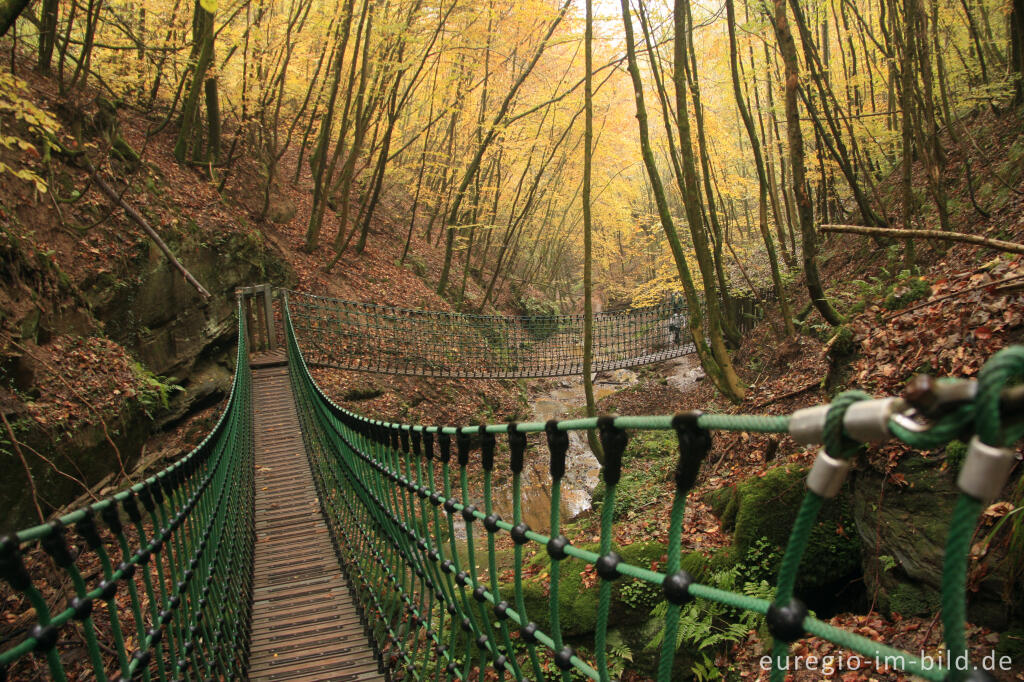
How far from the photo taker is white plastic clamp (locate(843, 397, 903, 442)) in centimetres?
55

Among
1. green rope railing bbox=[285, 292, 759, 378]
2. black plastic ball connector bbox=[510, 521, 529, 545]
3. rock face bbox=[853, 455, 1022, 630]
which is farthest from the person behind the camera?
green rope railing bbox=[285, 292, 759, 378]

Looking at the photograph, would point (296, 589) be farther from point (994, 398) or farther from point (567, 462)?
point (567, 462)

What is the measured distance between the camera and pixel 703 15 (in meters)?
7.41

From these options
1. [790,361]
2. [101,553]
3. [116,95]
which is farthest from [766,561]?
[116,95]

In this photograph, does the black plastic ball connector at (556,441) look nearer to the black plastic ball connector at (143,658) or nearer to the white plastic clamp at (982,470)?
the white plastic clamp at (982,470)

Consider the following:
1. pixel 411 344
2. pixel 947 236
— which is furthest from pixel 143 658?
pixel 411 344

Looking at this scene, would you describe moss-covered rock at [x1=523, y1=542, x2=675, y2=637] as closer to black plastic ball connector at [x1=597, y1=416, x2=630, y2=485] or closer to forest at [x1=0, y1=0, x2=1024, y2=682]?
forest at [x1=0, y1=0, x2=1024, y2=682]

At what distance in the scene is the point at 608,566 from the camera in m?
0.99

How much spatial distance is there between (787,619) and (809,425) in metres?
0.23

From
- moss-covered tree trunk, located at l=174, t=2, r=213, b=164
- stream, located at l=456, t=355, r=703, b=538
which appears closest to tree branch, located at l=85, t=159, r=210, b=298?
moss-covered tree trunk, located at l=174, t=2, r=213, b=164

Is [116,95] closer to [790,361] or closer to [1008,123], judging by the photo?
[790,361]

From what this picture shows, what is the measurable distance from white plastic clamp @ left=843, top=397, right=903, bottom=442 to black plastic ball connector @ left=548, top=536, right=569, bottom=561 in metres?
0.68

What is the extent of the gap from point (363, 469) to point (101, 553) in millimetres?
1668

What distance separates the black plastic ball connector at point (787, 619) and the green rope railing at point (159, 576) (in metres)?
1.24
